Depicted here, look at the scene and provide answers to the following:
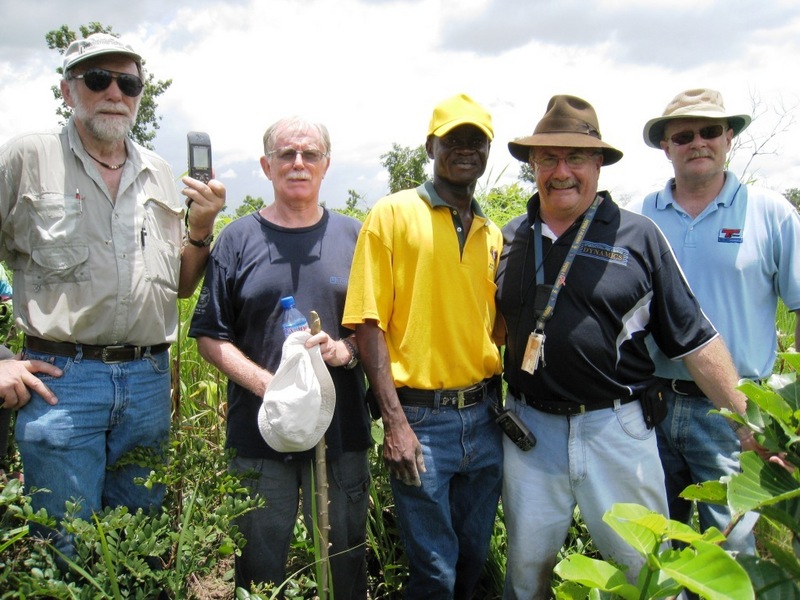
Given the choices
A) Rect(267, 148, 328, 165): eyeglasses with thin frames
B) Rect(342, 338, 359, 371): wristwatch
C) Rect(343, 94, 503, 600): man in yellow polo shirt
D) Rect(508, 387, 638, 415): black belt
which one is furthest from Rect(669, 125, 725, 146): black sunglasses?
Rect(342, 338, 359, 371): wristwatch

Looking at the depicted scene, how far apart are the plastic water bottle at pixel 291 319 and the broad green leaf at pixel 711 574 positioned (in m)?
1.59

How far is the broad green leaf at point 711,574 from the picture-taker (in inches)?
35.3

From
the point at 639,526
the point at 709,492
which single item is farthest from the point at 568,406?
the point at 639,526

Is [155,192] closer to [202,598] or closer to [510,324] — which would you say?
[510,324]

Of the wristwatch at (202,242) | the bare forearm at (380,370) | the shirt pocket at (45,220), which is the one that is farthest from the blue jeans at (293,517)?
the shirt pocket at (45,220)

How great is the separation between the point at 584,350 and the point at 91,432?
185 cm

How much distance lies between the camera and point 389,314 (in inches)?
102

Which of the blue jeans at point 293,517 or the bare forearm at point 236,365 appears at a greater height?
the bare forearm at point 236,365

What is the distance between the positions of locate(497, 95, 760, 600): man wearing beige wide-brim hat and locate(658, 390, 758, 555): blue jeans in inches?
11.7

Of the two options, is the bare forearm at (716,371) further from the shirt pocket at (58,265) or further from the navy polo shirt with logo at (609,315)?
the shirt pocket at (58,265)

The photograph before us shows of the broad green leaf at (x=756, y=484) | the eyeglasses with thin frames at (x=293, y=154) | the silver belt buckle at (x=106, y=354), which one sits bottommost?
the broad green leaf at (x=756, y=484)

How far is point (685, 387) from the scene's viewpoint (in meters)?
2.74

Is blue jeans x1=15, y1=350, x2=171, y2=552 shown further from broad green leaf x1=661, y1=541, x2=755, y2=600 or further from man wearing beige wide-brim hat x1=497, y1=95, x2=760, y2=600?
broad green leaf x1=661, y1=541, x2=755, y2=600

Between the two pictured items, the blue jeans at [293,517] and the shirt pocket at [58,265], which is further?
the blue jeans at [293,517]
